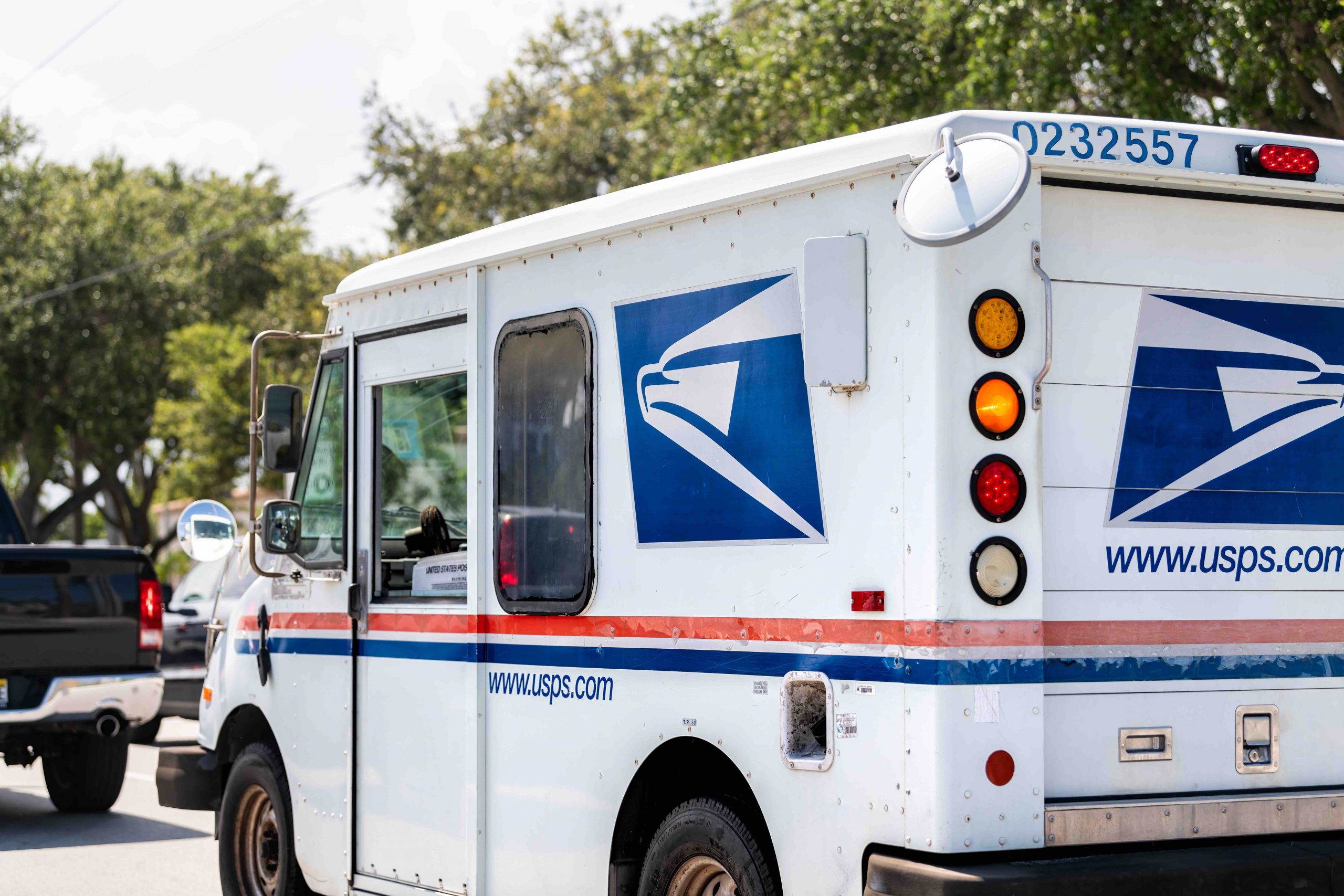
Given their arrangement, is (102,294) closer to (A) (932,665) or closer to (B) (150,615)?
(B) (150,615)

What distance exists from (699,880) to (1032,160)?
2352 mm

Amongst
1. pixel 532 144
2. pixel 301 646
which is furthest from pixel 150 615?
pixel 532 144

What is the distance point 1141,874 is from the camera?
13.7 ft

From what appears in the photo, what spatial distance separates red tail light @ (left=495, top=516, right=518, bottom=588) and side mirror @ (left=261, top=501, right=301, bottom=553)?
4.59ft

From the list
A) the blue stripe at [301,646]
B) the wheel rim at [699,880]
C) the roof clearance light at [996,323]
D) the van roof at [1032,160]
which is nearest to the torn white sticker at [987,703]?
the roof clearance light at [996,323]

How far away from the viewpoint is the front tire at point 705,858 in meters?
4.59

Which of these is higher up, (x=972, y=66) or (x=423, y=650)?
(x=972, y=66)

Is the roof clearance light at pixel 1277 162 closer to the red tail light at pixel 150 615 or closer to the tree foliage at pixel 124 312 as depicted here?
the red tail light at pixel 150 615

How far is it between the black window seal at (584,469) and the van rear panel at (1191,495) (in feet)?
5.30

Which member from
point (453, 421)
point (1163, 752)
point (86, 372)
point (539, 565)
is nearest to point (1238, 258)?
point (1163, 752)

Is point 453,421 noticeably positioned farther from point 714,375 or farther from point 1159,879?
point 1159,879

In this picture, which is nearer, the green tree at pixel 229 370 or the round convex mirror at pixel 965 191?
the round convex mirror at pixel 965 191

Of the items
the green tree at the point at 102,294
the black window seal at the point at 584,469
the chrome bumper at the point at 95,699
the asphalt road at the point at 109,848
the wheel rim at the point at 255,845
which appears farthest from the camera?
the green tree at the point at 102,294

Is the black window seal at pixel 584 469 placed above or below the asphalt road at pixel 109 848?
above
